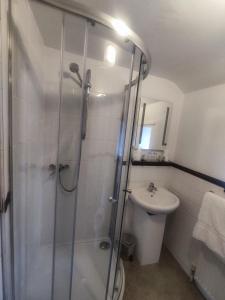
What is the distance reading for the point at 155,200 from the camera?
1.77 m

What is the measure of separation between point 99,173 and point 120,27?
1.22 metres

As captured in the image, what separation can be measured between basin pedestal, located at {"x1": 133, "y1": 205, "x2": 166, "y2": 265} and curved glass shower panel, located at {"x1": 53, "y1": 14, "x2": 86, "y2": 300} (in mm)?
779

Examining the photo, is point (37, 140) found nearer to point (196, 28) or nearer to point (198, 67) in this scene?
point (196, 28)

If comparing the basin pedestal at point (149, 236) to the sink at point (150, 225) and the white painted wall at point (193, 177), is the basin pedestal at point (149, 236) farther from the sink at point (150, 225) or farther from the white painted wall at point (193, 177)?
the white painted wall at point (193, 177)

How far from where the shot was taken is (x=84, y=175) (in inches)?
62.9

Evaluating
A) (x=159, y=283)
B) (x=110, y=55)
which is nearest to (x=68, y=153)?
(x=110, y=55)

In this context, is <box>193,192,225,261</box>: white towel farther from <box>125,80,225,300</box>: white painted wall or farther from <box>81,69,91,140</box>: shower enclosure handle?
<box>81,69,91,140</box>: shower enclosure handle

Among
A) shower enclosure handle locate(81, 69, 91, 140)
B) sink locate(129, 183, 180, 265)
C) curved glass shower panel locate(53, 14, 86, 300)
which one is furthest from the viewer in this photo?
sink locate(129, 183, 180, 265)

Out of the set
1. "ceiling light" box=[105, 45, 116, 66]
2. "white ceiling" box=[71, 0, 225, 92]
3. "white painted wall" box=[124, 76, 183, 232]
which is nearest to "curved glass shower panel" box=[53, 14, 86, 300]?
"ceiling light" box=[105, 45, 116, 66]

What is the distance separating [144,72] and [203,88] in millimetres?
903

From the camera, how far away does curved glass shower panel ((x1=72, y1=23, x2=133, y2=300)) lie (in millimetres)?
1332

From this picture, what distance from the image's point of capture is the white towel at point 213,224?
1.27 meters

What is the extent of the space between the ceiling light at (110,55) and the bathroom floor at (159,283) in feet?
6.86

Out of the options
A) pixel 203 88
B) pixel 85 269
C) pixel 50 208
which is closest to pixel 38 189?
pixel 50 208
